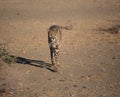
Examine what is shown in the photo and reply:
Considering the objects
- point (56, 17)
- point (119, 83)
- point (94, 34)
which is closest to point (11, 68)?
point (119, 83)

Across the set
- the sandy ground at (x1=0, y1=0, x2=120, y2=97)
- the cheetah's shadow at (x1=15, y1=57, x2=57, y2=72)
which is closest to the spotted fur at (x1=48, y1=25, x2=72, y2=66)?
the cheetah's shadow at (x1=15, y1=57, x2=57, y2=72)

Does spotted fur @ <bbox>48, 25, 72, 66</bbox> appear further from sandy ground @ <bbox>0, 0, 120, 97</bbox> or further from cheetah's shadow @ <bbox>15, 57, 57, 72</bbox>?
sandy ground @ <bbox>0, 0, 120, 97</bbox>

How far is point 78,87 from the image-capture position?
918cm

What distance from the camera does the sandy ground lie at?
9.18 m

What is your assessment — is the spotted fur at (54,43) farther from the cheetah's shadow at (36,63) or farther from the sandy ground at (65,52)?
the sandy ground at (65,52)

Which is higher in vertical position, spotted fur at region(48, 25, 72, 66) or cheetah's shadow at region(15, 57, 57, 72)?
spotted fur at region(48, 25, 72, 66)

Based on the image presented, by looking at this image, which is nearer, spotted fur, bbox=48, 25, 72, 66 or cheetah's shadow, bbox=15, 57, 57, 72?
spotted fur, bbox=48, 25, 72, 66

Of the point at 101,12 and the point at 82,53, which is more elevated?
the point at 101,12

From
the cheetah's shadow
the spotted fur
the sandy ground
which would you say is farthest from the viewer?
the cheetah's shadow

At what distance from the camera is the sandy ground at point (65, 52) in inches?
361

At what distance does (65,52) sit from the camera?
1286 cm

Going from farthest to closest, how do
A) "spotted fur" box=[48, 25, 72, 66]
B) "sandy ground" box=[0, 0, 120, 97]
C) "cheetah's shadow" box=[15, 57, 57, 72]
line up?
"cheetah's shadow" box=[15, 57, 57, 72] < "spotted fur" box=[48, 25, 72, 66] < "sandy ground" box=[0, 0, 120, 97]

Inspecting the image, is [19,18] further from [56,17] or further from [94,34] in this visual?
[94,34]

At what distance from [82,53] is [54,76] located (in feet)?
8.52
